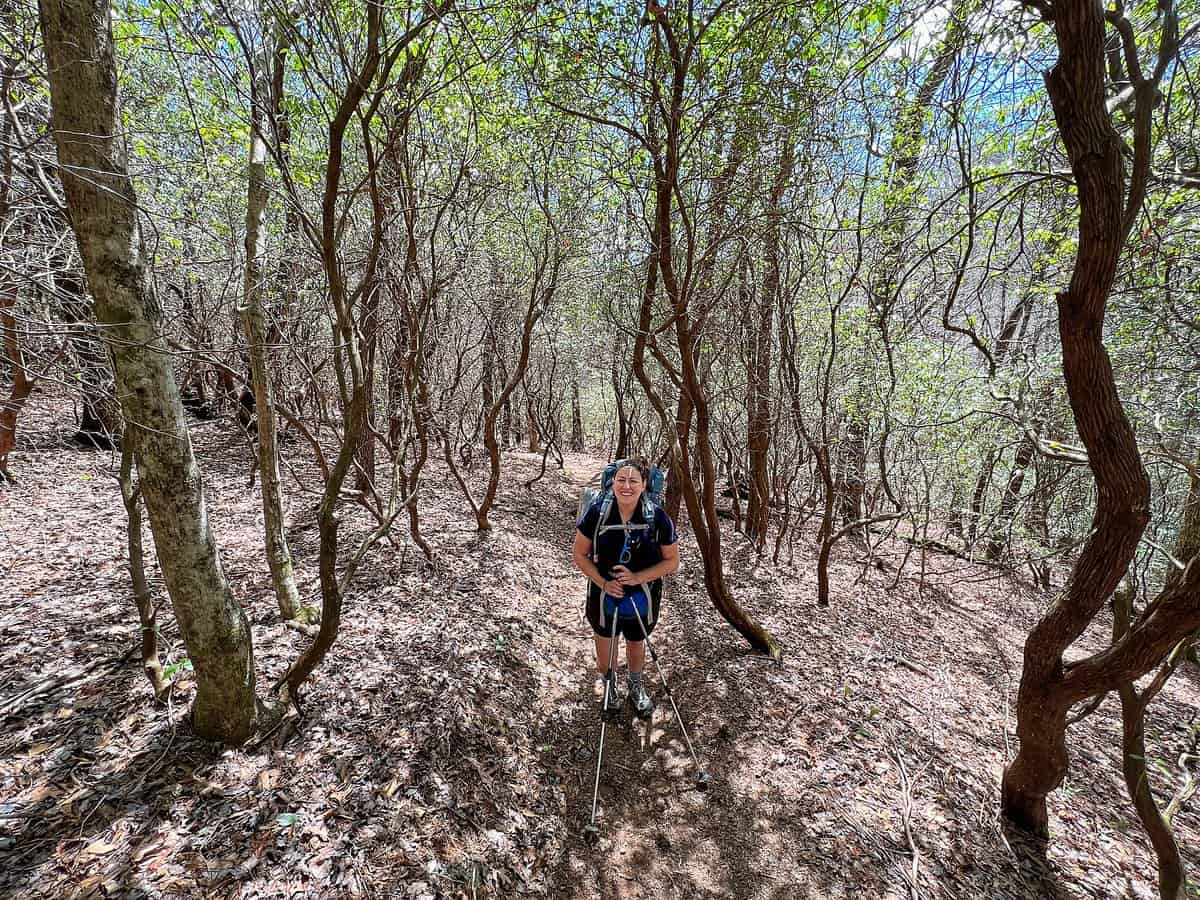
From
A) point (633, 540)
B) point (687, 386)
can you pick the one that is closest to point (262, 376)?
point (633, 540)

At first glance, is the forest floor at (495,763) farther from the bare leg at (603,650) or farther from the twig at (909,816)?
the bare leg at (603,650)

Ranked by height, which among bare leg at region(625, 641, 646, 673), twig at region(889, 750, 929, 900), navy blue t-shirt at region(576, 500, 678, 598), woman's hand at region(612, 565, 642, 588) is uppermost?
navy blue t-shirt at region(576, 500, 678, 598)

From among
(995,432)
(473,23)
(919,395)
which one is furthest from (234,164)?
(995,432)

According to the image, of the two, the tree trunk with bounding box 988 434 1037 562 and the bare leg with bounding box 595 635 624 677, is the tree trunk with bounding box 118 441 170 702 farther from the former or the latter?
the tree trunk with bounding box 988 434 1037 562

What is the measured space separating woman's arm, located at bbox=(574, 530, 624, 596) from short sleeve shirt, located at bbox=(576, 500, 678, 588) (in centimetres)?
6

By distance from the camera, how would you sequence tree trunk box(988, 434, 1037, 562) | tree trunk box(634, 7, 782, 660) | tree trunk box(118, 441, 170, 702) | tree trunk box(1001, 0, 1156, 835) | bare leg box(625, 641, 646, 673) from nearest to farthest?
tree trunk box(1001, 0, 1156, 835)
tree trunk box(118, 441, 170, 702)
bare leg box(625, 641, 646, 673)
tree trunk box(634, 7, 782, 660)
tree trunk box(988, 434, 1037, 562)

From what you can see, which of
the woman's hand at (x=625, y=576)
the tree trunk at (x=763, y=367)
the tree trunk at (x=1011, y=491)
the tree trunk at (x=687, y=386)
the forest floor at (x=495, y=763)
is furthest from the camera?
the tree trunk at (x=1011, y=491)

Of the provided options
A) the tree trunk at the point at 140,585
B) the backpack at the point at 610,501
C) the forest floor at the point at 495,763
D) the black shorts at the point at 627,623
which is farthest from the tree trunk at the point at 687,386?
the tree trunk at the point at 140,585

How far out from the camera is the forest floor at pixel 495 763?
8.19 feet

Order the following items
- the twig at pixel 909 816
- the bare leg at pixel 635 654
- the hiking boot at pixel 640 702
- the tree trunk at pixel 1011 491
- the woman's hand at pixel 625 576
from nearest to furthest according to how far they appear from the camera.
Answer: the twig at pixel 909 816
the woman's hand at pixel 625 576
the bare leg at pixel 635 654
the hiking boot at pixel 640 702
the tree trunk at pixel 1011 491

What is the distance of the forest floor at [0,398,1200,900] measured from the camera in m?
2.50

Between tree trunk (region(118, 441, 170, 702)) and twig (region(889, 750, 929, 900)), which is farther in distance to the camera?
twig (region(889, 750, 929, 900))

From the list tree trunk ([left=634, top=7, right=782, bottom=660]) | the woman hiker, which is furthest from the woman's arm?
tree trunk ([left=634, top=7, right=782, bottom=660])

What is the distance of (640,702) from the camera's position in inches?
168
